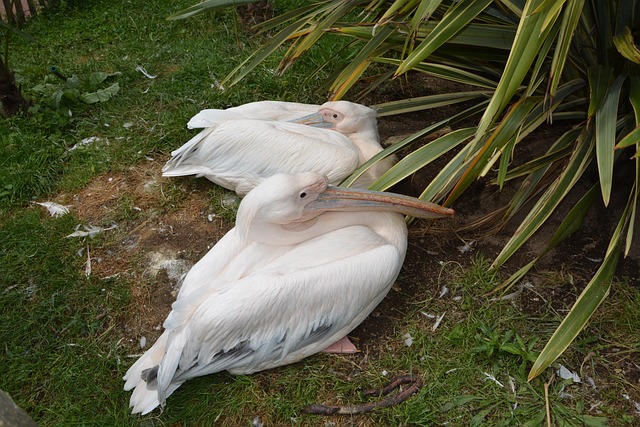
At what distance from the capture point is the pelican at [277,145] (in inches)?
124

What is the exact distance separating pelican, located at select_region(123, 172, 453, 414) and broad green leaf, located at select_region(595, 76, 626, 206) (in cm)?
70

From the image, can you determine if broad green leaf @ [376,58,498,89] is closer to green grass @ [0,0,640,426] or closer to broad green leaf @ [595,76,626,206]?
broad green leaf @ [595,76,626,206]

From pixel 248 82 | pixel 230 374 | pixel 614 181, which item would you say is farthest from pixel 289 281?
pixel 248 82

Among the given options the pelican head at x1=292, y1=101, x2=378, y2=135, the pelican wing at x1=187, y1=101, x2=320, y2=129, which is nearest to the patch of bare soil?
the pelican wing at x1=187, y1=101, x2=320, y2=129

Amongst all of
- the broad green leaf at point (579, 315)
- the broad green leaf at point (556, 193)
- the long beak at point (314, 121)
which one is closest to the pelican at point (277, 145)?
Answer: the long beak at point (314, 121)

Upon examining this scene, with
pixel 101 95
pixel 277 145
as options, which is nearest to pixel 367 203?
pixel 277 145

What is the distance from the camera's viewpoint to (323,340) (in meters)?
2.60

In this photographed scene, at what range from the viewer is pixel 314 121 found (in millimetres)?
3467

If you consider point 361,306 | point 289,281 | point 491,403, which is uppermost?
point 289,281

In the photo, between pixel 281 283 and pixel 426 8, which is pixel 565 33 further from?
pixel 281 283

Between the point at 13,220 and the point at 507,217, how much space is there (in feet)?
8.61

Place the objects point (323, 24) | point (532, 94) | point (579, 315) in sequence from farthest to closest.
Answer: point (323, 24) → point (532, 94) → point (579, 315)

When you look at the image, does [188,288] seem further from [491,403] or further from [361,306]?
[491,403]

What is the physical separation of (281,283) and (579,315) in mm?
1147
